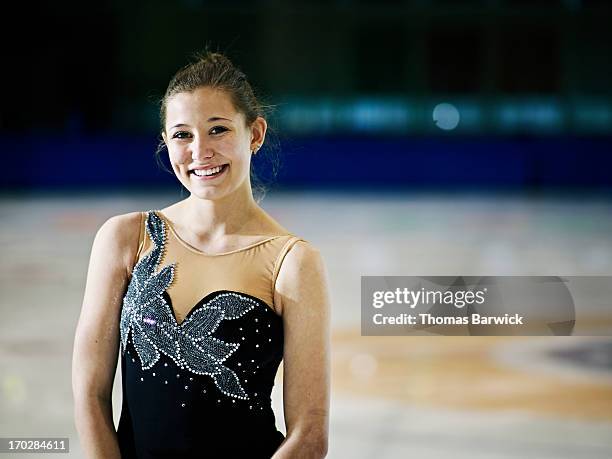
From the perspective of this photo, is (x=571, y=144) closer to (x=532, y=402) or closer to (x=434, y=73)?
(x=434, y=73)

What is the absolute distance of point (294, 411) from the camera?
1.37 metres

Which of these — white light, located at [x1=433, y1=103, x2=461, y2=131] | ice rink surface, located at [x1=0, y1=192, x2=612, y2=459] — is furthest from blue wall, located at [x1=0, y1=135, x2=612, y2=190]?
ice rink surface, located at [x1=0, y1=192, x2=612, y2=459]

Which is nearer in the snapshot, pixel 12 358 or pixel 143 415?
pixel 143 415

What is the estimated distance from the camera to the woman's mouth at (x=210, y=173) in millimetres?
1381

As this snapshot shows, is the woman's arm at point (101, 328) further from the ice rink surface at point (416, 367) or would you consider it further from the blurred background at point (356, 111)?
the blurred background at point (356, 111)

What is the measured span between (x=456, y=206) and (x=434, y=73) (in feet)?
16.4

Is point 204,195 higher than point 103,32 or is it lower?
lower

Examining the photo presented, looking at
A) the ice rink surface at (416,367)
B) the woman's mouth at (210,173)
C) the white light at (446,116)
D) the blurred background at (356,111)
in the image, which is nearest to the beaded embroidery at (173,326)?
the woman's mouth at (210,173)

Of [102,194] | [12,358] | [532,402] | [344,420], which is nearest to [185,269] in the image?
[344,420]

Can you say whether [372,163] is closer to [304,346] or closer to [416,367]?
[416,367]

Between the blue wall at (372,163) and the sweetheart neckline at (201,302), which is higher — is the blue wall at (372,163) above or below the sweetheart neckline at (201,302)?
above

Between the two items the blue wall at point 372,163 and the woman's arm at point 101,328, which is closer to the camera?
the woman's arm at point 101,328

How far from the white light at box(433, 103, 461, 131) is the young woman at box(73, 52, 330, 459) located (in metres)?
14.3

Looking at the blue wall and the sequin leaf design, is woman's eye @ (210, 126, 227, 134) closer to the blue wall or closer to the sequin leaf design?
the sequin leaf design
